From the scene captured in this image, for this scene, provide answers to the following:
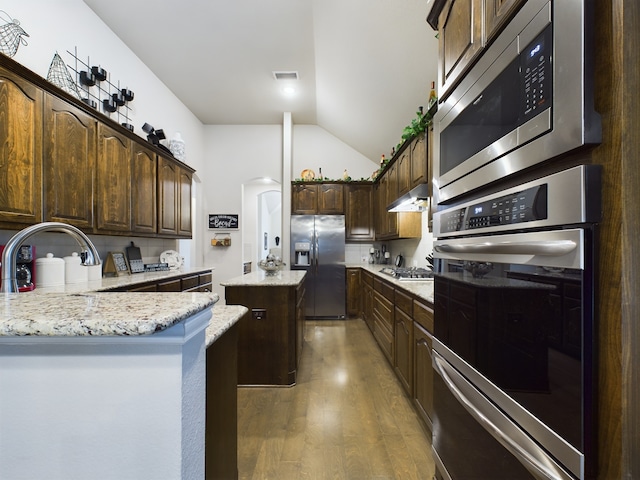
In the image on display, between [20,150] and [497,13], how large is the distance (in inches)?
104

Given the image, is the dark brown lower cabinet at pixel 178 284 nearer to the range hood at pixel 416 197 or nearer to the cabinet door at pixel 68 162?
the cabinet door at pixel 68 162

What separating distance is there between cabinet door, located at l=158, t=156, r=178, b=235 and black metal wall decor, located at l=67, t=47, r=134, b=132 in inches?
23.5

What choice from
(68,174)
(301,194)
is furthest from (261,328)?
(301,194)

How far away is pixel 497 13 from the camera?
939mm

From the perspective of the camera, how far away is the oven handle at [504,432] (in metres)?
0.71

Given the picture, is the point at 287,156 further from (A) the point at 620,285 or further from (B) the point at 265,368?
(A) the point at 620,285

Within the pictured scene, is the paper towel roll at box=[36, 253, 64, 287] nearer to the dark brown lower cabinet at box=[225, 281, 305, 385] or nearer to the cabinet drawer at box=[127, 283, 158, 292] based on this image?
the cabinet drawer at box=[127, 283, 158, 292]

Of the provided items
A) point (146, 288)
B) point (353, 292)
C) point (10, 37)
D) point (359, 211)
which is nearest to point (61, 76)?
point (10, 37)

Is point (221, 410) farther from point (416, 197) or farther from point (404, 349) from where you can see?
point (416, 197)

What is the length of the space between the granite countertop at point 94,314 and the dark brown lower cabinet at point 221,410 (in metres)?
0.37

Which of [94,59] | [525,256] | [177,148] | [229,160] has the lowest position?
[525,256]

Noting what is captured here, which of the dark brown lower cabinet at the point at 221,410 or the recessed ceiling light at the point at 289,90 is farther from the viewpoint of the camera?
the recessed ceiling light at the point at 289,90

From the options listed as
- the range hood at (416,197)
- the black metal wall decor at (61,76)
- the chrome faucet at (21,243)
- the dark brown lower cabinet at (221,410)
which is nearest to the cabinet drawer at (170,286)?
the black metal wall decor at (61,76)

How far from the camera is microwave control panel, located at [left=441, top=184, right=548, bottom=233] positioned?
2.42 feet
